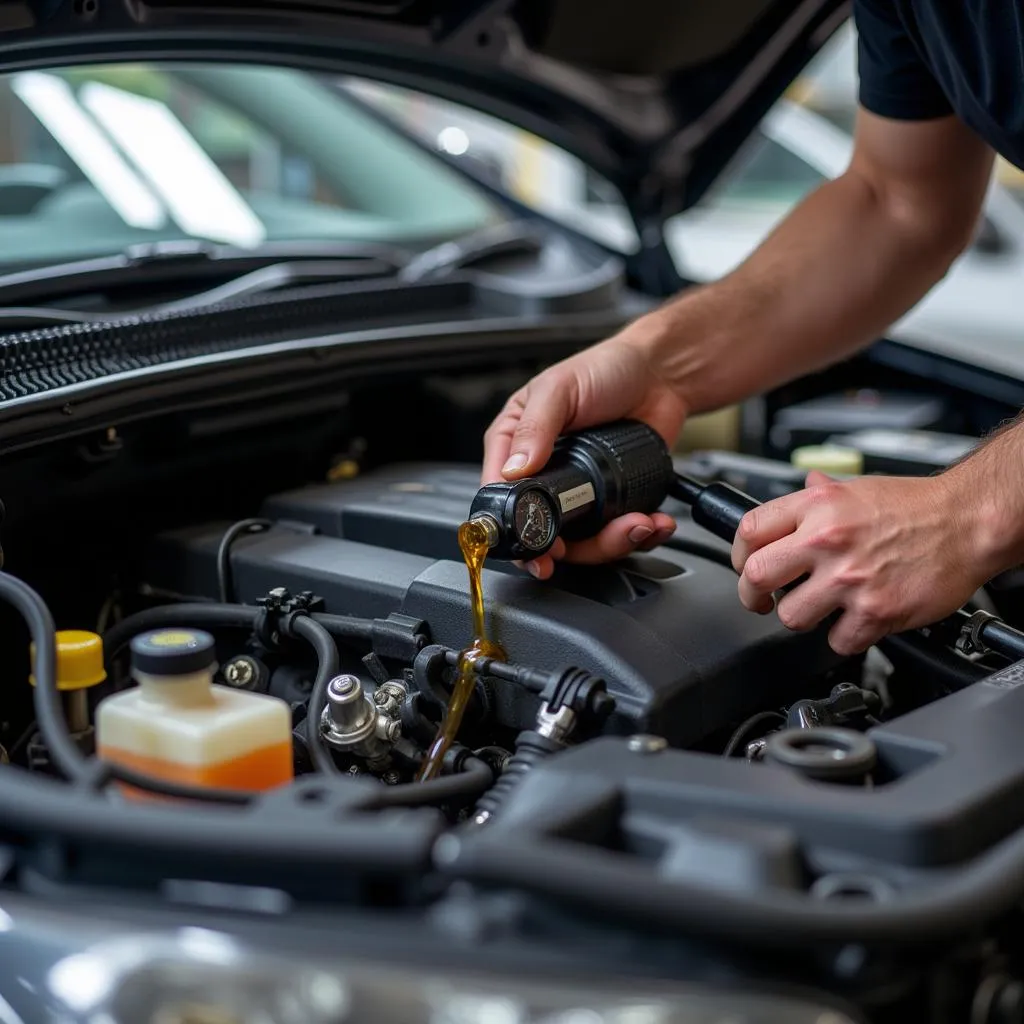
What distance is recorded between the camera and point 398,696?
44.1 inches

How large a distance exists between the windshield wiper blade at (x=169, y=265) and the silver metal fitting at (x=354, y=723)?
28.1 inches

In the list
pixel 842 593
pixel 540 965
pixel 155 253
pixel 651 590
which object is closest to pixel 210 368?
pixel 155 253

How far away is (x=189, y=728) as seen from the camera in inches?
34.3

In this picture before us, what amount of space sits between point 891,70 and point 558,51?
506 mm

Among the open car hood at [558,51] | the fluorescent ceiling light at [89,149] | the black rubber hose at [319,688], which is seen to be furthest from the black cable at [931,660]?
the fluorescent ceiling light at [89,149]

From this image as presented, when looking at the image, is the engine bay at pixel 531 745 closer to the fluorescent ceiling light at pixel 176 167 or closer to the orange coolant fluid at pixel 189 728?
the orange coolant fluid at pixel 189 728

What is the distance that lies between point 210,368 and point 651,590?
0.50m

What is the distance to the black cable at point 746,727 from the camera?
1083 mm

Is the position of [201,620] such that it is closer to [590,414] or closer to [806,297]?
[590,414]

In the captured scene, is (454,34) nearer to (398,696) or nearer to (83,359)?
(83,359)

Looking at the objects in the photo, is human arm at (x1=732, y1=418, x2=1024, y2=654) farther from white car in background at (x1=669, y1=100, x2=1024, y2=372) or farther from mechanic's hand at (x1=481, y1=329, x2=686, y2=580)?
white car in background at (x1=669, y1=100, x2=1024, y2=372)

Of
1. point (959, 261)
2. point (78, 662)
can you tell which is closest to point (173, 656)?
point (78, 662)

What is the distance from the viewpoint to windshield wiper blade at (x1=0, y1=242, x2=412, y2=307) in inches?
61.3

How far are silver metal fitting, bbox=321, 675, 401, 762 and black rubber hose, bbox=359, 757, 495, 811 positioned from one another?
0.07 metres
